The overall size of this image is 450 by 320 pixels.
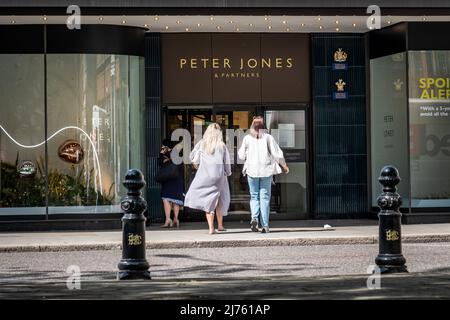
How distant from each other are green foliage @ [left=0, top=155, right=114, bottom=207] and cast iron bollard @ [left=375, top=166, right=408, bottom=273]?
915 centimetres

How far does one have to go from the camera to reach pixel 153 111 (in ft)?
69.4

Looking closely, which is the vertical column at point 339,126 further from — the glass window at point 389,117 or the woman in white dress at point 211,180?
the woman in white dress at point 211,180

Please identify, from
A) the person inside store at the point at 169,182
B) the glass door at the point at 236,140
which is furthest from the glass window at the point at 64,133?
the glass door at the point at 236,140

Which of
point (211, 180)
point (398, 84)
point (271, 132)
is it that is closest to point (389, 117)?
point (398, 84)

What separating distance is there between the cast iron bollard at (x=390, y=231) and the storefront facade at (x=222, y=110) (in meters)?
8.51

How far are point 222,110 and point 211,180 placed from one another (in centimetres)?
377

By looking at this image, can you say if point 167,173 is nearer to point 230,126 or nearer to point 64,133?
point 64,133

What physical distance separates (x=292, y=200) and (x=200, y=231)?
3.47m

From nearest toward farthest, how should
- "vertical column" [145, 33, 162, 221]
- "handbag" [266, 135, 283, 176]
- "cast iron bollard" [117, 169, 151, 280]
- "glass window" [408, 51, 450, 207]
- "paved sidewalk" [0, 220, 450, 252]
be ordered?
"cast iron bollard" [117, 169, 151, 280], "paved sidewalk" [0, 220, 450, 252], "handbag" [266, 135, 283, 176], "glass window" [408, 51, 450, 207], "vertical column" [145, 33, 162, 221]

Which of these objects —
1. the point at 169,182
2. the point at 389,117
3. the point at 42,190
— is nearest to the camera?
the point at 169,182

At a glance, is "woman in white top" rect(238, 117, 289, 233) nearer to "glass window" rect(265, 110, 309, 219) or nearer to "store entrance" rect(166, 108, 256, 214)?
"store entrance" rect(166, 108, 256, 214)

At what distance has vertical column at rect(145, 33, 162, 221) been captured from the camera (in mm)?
21125

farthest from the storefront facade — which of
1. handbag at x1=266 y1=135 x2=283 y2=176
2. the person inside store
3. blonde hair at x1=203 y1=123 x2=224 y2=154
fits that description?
handbag at x1=266 y1=135 x2=283 y2=176

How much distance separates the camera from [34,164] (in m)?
19.9
